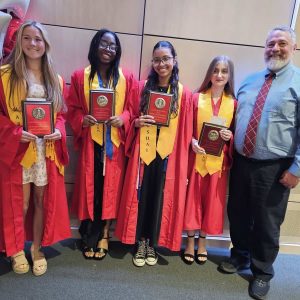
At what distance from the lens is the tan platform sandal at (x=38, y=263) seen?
7.14 ft

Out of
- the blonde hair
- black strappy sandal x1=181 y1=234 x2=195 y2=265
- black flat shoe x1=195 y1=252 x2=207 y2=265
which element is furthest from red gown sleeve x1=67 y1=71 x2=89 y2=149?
black flat shoe x1=195 y1=252 x2=207 y2=265

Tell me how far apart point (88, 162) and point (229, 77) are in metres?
1.22

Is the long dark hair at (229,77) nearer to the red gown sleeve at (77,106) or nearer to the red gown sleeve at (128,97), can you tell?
the red gown sleeve at (128,97)

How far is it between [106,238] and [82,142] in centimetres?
83

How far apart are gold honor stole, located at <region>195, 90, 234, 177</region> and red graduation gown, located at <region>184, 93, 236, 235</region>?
4 centimetres

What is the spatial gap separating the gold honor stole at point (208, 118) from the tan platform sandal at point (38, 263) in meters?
1.33

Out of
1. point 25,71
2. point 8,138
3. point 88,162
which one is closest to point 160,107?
point 88,162

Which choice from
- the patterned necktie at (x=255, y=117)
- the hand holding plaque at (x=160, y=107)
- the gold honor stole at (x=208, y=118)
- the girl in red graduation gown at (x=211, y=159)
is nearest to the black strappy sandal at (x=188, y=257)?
the girl in red graduation gown at (x=211, y=159)

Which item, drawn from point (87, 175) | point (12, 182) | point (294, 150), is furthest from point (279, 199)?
point (12, 182)

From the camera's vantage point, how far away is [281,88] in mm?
2014

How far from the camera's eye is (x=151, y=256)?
7.97 ft

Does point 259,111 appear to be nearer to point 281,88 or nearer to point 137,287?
point 281,88

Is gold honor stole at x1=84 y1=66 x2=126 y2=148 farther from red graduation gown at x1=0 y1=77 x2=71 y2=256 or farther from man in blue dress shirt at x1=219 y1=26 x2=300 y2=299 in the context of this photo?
man in blue dress shirt at x1=219 y1=26 x2=300 y2=299

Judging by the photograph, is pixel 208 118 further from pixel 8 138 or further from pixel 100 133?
pixel 8 138
